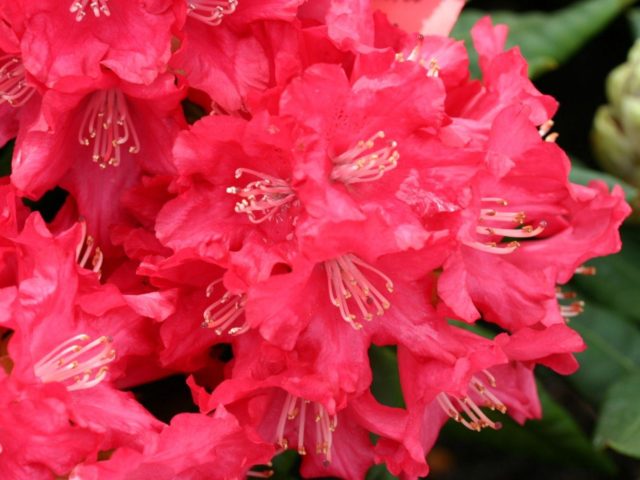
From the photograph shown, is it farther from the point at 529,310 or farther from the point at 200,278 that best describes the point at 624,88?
the point at 200,278

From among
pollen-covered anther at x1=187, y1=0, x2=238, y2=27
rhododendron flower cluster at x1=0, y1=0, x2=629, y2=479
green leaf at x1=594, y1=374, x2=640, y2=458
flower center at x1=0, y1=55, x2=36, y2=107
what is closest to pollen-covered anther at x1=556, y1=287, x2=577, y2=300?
rhododendron flower cluster at x1=0, y1=0, x2=629, y2=479

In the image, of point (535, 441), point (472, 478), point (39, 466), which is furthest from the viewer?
point (472, 478)

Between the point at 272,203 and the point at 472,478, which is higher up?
the point at 272,203

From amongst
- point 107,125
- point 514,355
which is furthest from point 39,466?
point 514,355

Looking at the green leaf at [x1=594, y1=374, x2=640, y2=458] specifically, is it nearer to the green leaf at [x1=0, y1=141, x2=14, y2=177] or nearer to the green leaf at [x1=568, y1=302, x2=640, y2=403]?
the green leaf at [x1=568, y1=302, x2=640, y2=403]

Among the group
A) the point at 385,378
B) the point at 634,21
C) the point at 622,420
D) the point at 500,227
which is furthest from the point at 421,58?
the point at 634,21

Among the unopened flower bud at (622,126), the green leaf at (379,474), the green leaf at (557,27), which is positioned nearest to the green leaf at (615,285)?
the unopened flower bud at (622,126)
